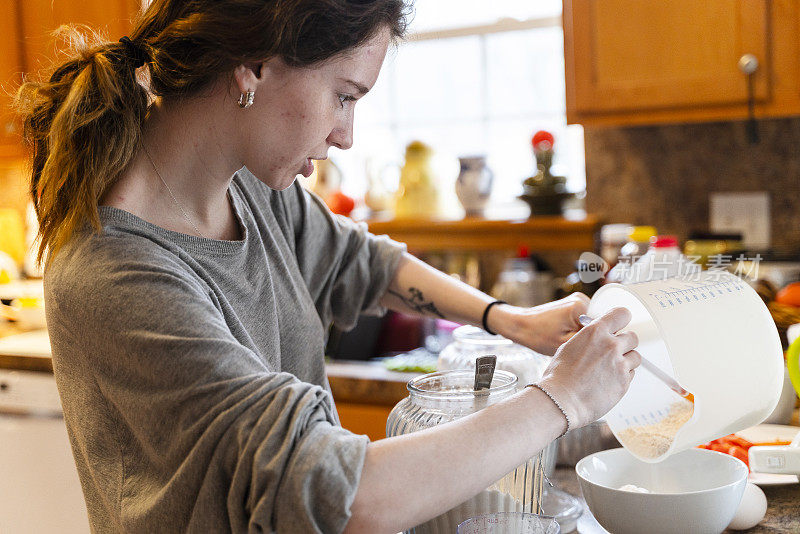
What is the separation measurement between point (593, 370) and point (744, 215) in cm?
178

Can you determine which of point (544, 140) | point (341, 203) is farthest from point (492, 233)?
point (341, 203)

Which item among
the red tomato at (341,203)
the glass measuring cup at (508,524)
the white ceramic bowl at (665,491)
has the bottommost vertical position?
the white ceramic bowl at (665,491)

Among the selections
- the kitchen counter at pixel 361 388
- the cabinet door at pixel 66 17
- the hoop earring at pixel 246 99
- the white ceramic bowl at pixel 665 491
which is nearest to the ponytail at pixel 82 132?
the hoop earring at pixel 246 99

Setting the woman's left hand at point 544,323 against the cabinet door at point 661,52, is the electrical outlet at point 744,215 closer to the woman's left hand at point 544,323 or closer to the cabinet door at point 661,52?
the cabinet door at point 661,52

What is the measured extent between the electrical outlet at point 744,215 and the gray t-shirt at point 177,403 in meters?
1.83

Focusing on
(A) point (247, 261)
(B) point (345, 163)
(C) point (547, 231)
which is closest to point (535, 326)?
(A) point (247, 261)

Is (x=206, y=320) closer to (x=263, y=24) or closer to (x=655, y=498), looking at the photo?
(x=263, y=24)

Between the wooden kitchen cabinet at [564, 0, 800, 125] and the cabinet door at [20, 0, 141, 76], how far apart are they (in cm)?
160

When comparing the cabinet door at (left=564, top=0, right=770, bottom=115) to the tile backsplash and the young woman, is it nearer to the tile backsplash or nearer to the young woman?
the tile backsplash

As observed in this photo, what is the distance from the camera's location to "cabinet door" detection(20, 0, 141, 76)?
2.96 metres

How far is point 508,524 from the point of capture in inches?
31.3

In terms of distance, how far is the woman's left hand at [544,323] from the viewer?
3.72 ft

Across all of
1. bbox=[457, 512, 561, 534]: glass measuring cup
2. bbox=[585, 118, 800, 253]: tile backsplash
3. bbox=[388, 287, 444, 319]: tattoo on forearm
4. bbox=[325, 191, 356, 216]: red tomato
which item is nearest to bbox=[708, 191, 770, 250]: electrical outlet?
bbox=[585, 118, 800, 253]: tile backsplash

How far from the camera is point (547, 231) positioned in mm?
2572
